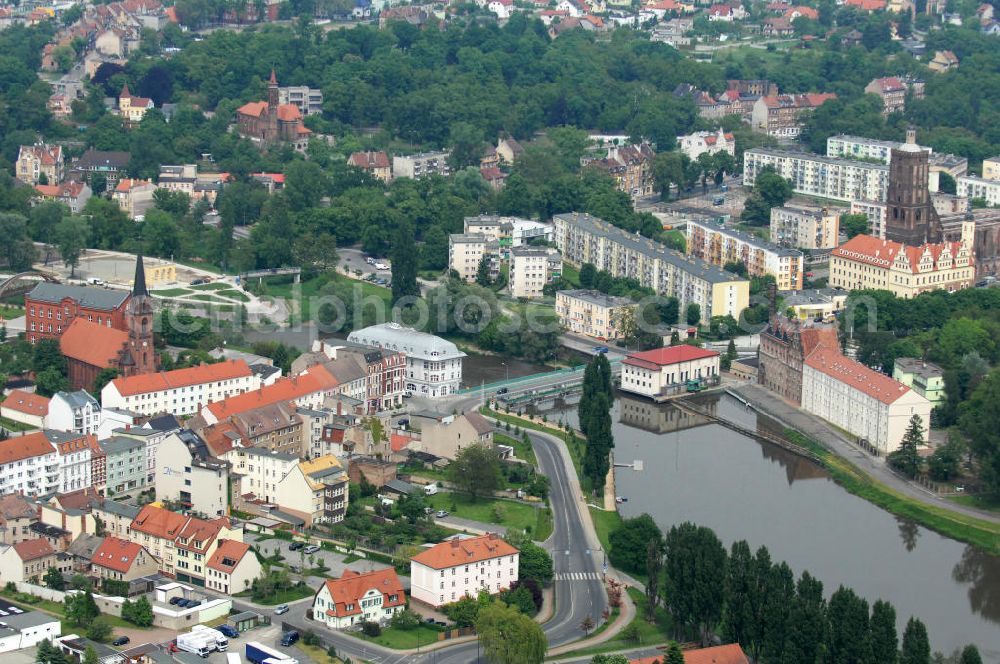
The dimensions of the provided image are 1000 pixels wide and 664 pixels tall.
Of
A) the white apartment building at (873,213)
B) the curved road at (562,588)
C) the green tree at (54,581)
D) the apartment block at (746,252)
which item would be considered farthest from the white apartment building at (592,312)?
the green tree at (54,581)

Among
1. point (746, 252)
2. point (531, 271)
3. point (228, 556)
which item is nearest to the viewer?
point (228, 556)

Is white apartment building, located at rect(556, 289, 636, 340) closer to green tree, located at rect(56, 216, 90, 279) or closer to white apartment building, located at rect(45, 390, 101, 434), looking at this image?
green tree, located at rect(56, 216, 90, 279)

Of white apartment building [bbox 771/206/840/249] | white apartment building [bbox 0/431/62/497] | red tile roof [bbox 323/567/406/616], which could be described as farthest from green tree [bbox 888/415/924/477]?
white apartment building [bbox 771/206/840/249]

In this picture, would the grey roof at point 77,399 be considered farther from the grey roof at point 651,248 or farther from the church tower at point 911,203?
the church tower at point 911,203

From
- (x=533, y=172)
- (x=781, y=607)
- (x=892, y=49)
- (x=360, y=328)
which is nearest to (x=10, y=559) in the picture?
(x=781, y=607)

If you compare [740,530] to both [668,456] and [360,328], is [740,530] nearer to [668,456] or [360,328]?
[668,456]

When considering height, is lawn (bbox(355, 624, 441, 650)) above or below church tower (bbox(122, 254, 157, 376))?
below

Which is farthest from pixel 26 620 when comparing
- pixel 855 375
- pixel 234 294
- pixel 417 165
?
pixel 417 165

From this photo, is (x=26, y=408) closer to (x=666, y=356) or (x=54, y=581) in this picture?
(x=54, y=581)
